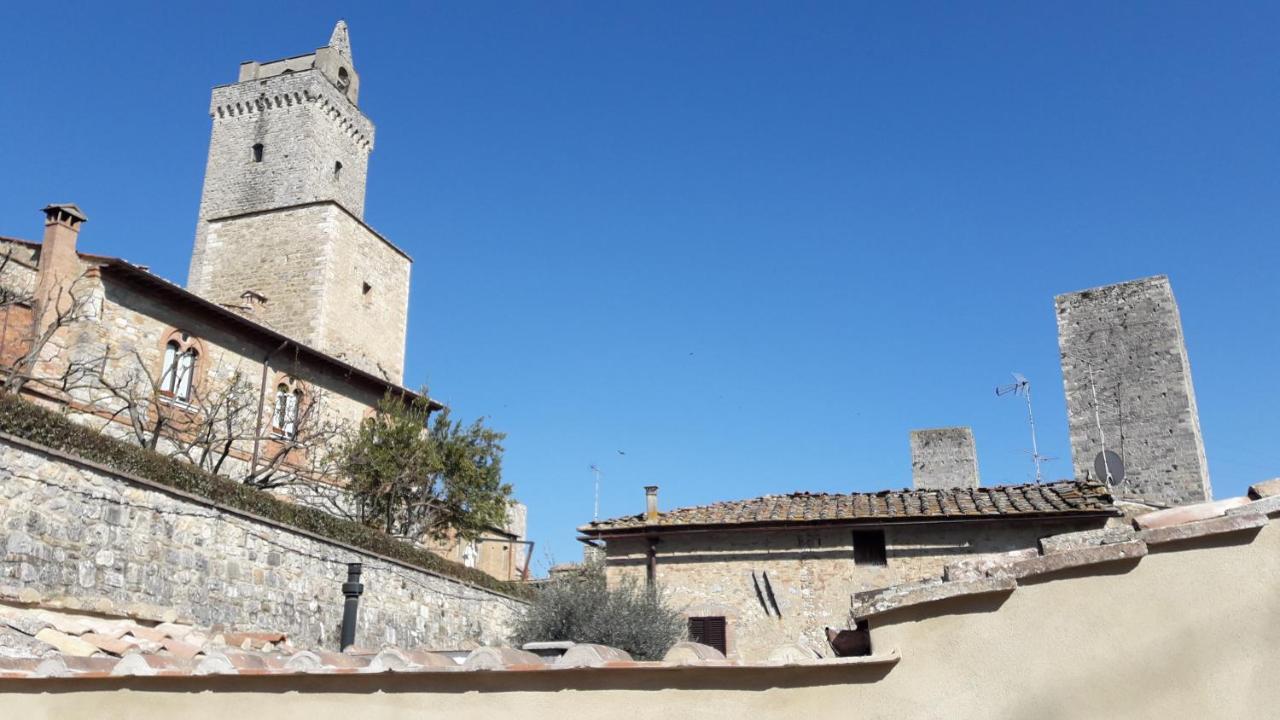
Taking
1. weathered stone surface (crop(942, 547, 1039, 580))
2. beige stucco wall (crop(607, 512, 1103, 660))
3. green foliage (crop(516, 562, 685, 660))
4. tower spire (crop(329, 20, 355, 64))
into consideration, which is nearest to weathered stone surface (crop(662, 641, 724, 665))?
weathered stone surface (crop(942, 547, 1039, 580))

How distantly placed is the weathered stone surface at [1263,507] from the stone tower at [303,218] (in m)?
31.8

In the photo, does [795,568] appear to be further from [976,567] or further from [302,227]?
[302,227]

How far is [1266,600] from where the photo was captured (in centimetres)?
370

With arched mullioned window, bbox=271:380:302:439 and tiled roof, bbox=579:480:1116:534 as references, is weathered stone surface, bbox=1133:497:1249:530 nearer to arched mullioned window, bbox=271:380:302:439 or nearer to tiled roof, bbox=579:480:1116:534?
tiled roof, bbox=579:480:1116:534

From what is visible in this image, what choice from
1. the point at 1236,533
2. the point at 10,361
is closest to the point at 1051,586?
the point at 1236,533

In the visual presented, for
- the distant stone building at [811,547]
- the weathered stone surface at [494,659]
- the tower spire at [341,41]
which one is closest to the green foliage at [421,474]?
the distant stone building at [811,547]

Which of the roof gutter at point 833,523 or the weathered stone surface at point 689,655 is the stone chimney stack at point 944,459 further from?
the weathered stone surface at point 689,655

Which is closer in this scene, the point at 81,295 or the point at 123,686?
the point at 123,686

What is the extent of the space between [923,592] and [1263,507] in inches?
52.0

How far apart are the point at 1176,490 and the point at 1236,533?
16174mm

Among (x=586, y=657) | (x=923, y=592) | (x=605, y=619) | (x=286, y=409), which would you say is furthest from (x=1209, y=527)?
(x=286, y=409)

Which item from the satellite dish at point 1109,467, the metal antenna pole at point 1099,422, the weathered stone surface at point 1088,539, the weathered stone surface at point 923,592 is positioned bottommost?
the weathered stone surface at point 923,592

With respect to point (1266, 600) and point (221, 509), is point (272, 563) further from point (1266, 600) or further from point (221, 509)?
point (1266, 600)

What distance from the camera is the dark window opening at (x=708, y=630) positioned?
18000 millimetres
